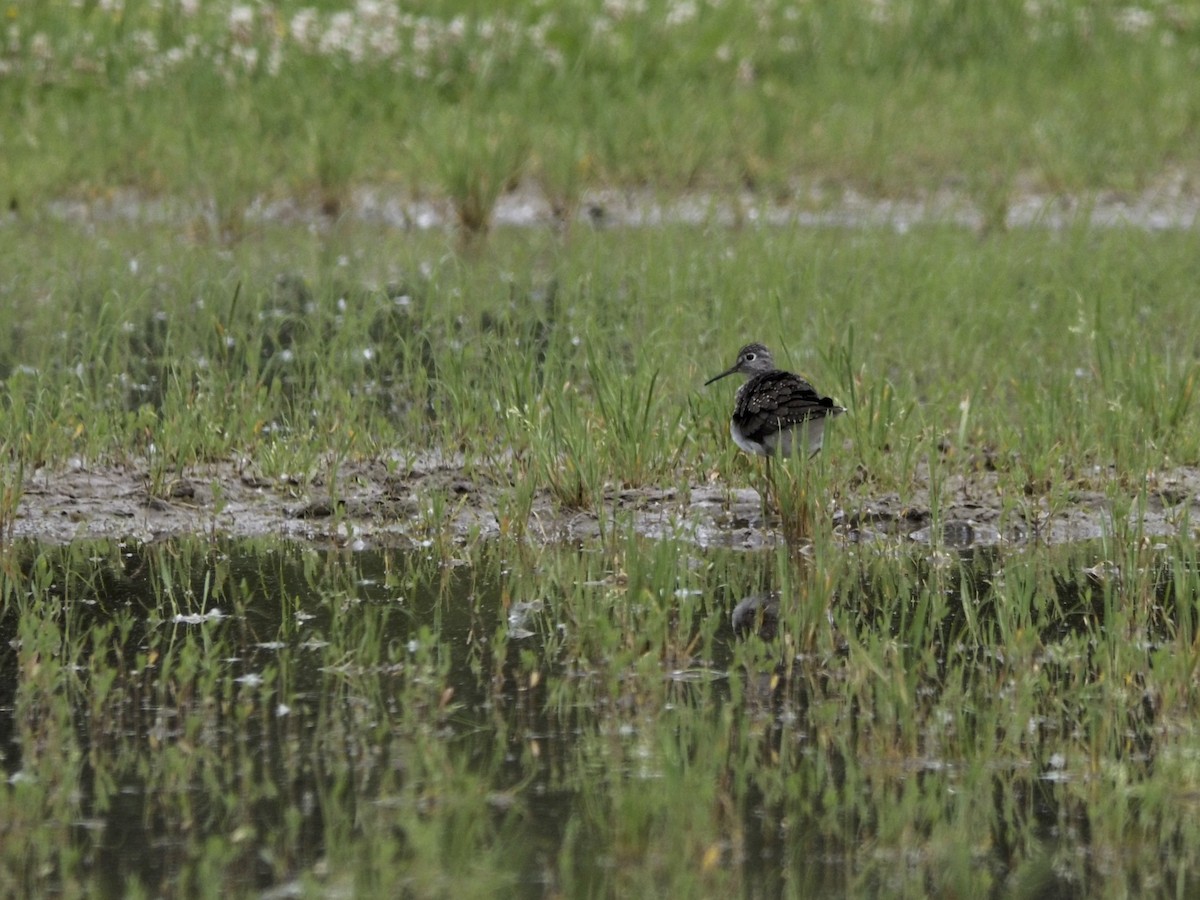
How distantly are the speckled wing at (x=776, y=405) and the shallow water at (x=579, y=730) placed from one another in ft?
1.82

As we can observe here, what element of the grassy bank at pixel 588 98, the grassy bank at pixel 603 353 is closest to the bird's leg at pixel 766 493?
the grassy bank at pixel 603 353

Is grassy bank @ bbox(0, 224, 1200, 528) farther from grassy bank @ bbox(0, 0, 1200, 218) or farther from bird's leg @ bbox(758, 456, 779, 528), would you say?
grassy bank @ bbox(0, 0, 1200, 218)

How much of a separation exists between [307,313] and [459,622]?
391cm

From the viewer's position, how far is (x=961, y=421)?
7293 mm

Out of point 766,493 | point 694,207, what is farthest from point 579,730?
point 694,207

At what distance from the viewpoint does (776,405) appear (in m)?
6.52

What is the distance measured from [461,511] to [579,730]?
2.42 metres

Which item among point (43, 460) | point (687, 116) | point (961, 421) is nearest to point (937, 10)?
point (687, 116)

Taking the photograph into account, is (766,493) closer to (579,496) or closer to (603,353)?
(579,496)

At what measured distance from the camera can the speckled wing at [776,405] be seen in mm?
6496

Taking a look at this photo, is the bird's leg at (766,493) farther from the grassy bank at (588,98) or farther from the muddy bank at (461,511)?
the grassy bank at (588,98)

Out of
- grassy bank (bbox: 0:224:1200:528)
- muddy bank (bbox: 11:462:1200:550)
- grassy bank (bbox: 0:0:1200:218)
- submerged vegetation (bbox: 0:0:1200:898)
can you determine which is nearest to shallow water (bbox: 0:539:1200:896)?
submerged vegetation (bbox: 0:0:1200:898)

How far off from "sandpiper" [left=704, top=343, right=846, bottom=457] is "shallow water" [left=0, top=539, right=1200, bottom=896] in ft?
1.75

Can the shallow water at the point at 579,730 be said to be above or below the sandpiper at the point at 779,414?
below
